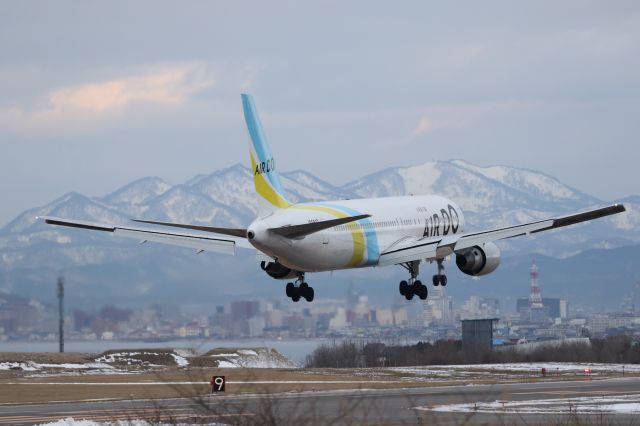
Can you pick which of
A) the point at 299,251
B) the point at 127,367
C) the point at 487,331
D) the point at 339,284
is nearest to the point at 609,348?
the point at 487,331

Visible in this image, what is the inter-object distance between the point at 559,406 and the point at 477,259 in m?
23.7

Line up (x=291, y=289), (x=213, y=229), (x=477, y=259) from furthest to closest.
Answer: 1. (x=477, y=259)
2. (x=291, y=289)
3. (x=213, y=229)

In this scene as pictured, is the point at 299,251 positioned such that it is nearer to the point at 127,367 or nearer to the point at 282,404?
the point at 282,404

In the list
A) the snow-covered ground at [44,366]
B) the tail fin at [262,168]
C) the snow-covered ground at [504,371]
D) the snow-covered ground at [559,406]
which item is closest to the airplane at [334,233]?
the tail fin at [262,168]

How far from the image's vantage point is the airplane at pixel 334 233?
203 feet

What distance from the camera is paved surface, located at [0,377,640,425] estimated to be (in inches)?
1612

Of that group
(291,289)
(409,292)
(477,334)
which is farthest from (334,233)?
(477,334)

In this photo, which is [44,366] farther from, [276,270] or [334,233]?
[334,233]

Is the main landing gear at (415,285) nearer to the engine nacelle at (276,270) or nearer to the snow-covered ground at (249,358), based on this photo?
the engine nacelle at (276,270)

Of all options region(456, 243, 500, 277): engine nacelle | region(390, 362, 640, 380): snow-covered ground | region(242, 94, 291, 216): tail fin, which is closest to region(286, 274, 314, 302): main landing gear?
region(242, 94, 291, 216): tail fin

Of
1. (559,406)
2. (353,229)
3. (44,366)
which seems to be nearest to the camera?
(559,406)

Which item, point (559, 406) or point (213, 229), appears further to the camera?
point (213, 229)

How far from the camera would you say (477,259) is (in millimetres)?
73188

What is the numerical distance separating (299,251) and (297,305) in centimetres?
10487
